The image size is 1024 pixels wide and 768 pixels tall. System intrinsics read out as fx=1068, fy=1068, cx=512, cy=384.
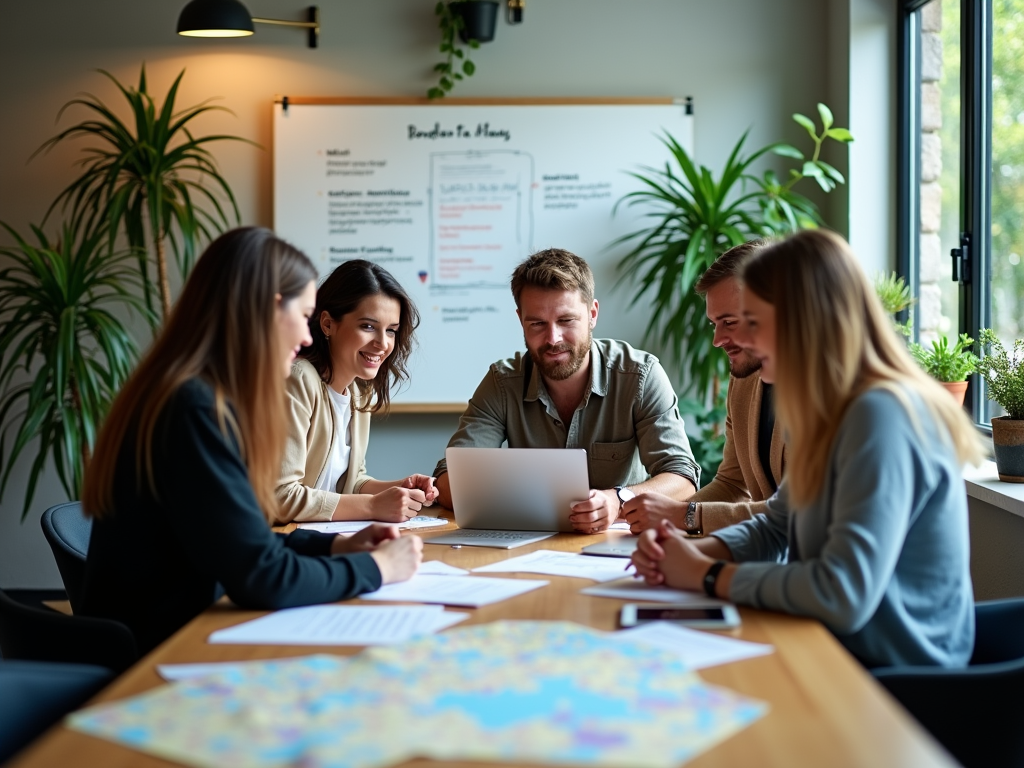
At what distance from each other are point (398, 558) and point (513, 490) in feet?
1.71

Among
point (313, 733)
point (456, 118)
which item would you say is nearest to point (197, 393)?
point (313, 733)

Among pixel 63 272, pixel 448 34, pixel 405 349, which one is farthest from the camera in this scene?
pixel 448 34

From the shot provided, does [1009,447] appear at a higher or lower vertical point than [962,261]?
lower

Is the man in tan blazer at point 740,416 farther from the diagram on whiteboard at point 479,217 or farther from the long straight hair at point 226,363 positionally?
the diagram on whiteboard at point 479,217

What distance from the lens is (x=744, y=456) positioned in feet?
8.49

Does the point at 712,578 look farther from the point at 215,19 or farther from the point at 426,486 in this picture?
the point at 215,19

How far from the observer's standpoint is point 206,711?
1.14 meters

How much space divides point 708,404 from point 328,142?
187cm

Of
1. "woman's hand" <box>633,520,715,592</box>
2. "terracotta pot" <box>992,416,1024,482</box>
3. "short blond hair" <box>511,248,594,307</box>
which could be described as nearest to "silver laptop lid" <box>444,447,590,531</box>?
"woman's hand" <box>633,520,715,592</box>

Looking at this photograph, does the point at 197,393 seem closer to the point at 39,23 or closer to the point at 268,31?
the point at 268,31

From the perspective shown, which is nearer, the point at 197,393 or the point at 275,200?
the point at 197,393

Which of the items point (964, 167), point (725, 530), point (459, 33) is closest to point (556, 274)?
point (725, 530)

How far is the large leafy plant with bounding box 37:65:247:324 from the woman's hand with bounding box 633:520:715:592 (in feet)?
8.84

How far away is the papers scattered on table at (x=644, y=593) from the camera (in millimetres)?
1644
